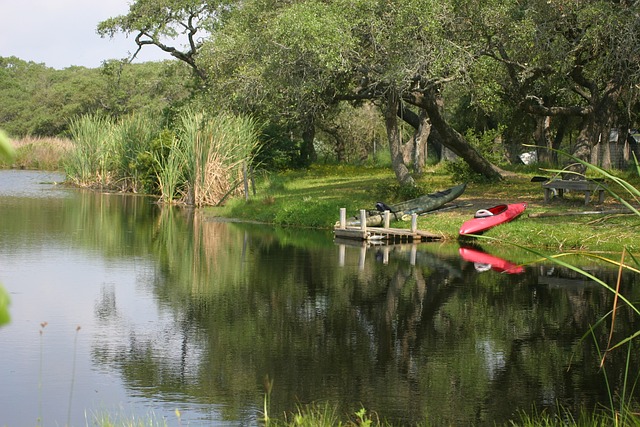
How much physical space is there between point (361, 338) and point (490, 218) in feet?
33.3

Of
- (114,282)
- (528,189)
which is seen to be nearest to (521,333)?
(114,282)

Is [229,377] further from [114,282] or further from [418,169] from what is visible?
[418,169]

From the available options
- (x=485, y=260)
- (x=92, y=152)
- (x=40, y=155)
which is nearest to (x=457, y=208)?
(x=485, y=260)

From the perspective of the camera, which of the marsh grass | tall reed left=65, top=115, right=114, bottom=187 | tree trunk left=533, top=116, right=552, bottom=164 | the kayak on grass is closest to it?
Answer: the kayak on grass

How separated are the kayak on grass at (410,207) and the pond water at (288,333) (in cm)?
133

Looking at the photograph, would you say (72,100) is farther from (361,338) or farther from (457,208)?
(361,338)

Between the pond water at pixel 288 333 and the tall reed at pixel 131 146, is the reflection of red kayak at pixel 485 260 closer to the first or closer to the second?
the pond water at pixel 288 333

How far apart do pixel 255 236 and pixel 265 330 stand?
36.8 ft

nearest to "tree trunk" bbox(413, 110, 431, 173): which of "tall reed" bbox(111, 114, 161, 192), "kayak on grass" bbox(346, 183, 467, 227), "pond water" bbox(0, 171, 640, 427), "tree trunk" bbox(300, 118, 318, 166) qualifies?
"tree trunk" bbox(300, 118, 318, 166)

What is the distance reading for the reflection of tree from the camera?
8781 millimetres

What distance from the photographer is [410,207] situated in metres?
23.4

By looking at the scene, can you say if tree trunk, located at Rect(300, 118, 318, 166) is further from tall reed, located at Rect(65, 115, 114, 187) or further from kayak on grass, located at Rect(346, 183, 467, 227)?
kayak on grass, located at Rect(346, 183, 467, 227)

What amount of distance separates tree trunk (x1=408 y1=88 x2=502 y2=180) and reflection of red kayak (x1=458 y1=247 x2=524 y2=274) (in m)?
7.48

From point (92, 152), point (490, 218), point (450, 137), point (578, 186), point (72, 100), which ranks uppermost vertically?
point (72, 100)
